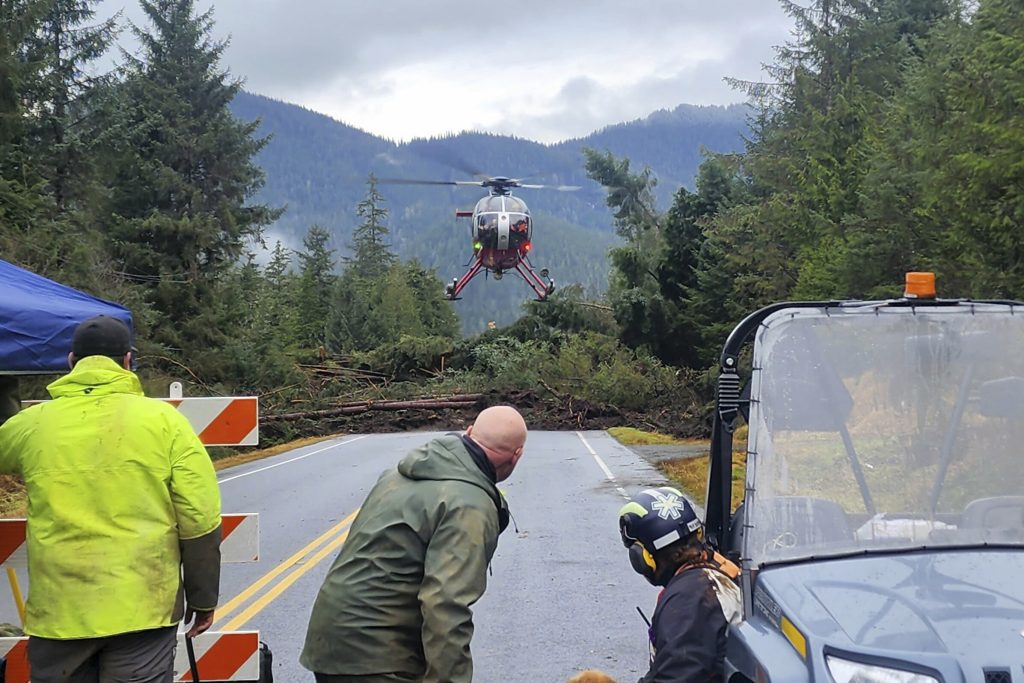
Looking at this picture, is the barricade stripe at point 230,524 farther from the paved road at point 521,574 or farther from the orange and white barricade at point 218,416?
the paved road at point 521,574

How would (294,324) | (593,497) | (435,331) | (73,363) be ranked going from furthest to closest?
(435,331) → (294,324) → (593,497) → (73,363)

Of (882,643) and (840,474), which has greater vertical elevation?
(840,474)

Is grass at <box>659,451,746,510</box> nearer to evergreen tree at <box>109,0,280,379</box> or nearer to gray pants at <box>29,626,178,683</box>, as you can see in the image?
gray pants at <box>29,626,178,683</box>

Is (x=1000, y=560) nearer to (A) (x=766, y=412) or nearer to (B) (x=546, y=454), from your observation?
(A) (x=766, y=412)

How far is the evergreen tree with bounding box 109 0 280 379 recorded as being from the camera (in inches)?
1567

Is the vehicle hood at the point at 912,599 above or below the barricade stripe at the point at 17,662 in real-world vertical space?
above

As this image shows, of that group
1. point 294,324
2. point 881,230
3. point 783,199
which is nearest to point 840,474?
point 881,230

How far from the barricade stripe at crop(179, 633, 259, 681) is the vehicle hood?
3469 mm

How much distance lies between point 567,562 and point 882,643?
8326mm

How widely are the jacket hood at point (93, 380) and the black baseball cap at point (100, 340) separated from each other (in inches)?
1.3

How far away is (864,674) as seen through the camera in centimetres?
293

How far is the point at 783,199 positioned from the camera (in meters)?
39.1

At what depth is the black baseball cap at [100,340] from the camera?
13.5ft

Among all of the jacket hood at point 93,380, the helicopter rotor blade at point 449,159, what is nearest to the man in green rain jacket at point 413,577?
the jacket hood at point 93,380
